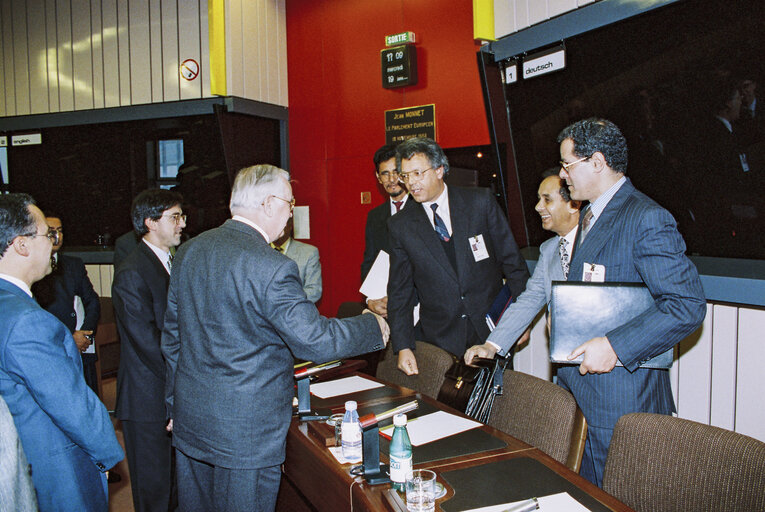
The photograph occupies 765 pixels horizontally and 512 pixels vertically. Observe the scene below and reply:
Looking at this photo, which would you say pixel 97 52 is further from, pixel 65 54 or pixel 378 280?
pixel 378 280

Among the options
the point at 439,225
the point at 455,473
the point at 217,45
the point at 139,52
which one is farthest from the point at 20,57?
the point at 455,473

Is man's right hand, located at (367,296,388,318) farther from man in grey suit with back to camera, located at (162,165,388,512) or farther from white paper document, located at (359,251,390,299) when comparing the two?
man in grey suit with back to camera, located at (162,165,388,512)

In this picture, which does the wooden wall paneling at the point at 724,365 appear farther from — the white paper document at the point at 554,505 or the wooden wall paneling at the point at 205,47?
the wooden wall paneling at the point at 205,47

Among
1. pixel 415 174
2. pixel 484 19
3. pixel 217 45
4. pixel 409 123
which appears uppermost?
pixel 217 45

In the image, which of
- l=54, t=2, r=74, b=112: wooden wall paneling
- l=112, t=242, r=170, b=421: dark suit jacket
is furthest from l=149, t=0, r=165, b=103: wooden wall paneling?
l=112, t=242, r=170, b=421: dark suit jacket

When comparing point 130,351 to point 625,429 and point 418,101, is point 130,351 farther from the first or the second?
point 418,101

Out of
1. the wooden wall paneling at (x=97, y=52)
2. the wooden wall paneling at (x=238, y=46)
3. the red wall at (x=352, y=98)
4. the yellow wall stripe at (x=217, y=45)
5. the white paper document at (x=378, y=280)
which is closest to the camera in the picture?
the white paper document at (x=378, y=280)

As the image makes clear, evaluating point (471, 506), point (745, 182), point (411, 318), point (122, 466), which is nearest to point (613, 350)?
point (471, 506)

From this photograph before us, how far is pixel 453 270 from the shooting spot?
2.89 meters

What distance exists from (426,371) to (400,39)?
112 inches

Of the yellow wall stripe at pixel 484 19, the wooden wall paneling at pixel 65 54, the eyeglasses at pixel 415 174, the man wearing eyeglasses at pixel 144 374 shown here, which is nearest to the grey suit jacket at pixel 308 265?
the man wearing eyeglasses at pixel 144 374

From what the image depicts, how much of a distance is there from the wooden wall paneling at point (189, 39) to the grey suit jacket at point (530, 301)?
358 centimetres

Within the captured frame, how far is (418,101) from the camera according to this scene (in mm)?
4480

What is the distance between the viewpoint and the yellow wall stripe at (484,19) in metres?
3.32
